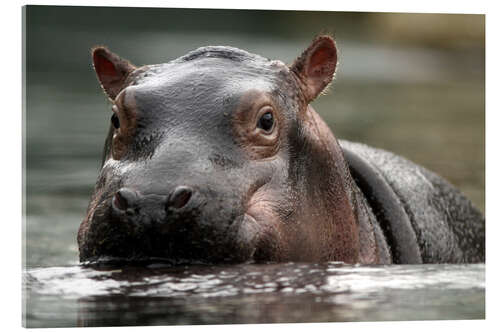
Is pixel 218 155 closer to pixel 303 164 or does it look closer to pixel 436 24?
pixel 303 164

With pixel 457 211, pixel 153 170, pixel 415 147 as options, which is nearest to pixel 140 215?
pixel 153 170

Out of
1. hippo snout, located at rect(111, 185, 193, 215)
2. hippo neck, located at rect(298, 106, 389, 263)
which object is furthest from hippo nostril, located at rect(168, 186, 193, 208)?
hippo neck, located at rect(298, 106, 389, 263)

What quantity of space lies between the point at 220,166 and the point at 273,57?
12.2 feet

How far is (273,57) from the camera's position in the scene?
33.2 feet

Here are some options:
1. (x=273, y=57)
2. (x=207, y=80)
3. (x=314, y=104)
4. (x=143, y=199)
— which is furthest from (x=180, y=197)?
(x=314, y=104)

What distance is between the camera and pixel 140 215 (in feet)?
20.4

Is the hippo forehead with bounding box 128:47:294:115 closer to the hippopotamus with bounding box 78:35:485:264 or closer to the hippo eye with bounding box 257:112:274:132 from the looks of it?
the hippopotamus with bounding box 78:35:485:264

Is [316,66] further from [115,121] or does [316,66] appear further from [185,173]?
[185,173]

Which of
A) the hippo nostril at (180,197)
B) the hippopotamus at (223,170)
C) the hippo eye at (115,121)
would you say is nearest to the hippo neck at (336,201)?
the hippopotamus at (223,170)

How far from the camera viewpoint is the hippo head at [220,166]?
6.31 m

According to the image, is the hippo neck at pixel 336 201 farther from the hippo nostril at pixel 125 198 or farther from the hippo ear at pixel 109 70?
the hippo nostril at pixel 125 198

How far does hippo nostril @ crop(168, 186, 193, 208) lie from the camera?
618 cm

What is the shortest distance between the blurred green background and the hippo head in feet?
1.77
